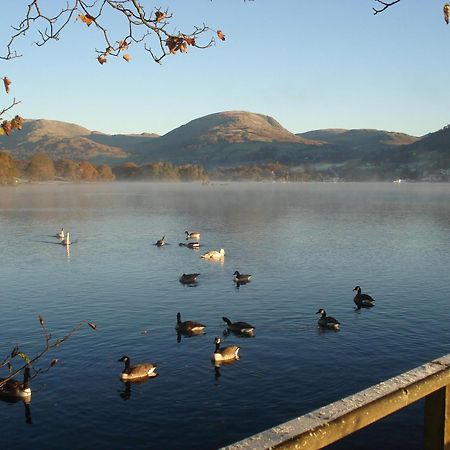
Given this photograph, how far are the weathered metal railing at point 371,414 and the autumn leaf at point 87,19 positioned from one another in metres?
5.16

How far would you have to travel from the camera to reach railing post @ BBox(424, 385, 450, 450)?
5129 mm

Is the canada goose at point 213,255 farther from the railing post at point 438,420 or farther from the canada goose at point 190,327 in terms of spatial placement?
the railing post at point 438,420

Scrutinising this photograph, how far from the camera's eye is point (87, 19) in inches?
258

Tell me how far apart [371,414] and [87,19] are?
216 inches

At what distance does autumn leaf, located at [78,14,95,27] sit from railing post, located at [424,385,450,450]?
226 inches

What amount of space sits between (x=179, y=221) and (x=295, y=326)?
80768mm

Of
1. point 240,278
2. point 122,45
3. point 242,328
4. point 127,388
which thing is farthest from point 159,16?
point 240,278

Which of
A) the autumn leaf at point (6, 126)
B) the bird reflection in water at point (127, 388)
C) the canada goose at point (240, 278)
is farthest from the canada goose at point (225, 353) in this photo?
the autumn leaf at point (6, 126)

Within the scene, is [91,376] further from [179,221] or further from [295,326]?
[179,221]

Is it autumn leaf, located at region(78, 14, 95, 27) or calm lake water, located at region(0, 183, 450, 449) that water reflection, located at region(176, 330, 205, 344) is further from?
autumn leaf, located at region(78, 14, 95, 27)

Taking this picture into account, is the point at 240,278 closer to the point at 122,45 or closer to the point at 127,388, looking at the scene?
the point at 127,388

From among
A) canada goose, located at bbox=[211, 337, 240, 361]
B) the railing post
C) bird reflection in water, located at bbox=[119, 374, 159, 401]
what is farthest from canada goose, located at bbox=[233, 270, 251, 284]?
the railing post

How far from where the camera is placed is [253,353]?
98.8 feet

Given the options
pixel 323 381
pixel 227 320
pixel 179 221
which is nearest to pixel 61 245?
pixel 179 221
